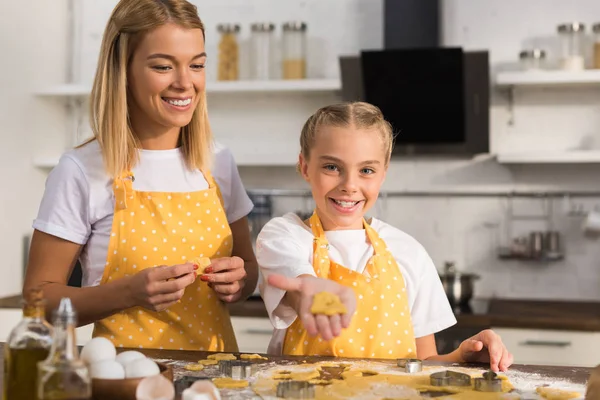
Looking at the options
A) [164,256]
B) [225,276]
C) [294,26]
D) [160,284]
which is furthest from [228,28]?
[160,284]

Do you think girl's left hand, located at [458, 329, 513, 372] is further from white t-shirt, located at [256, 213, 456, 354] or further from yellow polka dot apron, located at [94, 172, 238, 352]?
yellow polka dot apron, located at [94, 172, 238, 352]

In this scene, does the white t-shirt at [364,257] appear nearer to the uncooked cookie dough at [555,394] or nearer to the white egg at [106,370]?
the uncooked cookie dough at [555,394]

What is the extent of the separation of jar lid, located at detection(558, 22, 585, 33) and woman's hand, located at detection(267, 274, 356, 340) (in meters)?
2.51

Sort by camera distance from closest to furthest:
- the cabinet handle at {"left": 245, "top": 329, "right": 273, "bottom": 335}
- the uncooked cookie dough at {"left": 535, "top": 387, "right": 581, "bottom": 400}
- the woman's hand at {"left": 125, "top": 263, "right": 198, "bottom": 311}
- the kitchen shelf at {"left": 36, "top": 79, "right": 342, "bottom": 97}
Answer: the uncooked cookie dough at {"left": 535, "top": 387, "right": 581, "bottom": 400}, the woman's hand at {"left": 125, "top": 263, "right": 198, "bottom": 311}, the cabinet handle at {"left": 245, "top": 329, "right": 273, "bottom": 335}, the kitchen shelf at {"left": 36, "top": 79, "right": 342, "bottom": 97}

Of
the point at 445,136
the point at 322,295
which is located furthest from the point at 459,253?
the point at 322,295

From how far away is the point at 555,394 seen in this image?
4.14ft

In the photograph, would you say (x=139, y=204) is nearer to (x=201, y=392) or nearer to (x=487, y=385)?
(x=201, y=392)

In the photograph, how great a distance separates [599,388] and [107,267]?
1.02 m

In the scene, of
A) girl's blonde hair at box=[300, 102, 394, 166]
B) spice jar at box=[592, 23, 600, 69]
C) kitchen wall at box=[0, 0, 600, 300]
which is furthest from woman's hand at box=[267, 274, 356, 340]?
spice jar at box=[592, 23, 600, 69]

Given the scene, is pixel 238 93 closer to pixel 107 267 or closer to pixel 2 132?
pixel 2 132

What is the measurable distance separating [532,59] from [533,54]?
21 mm

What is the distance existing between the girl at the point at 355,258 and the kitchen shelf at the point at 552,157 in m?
1.78

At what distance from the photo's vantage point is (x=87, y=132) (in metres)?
4.08

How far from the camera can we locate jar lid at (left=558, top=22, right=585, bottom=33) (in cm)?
342
